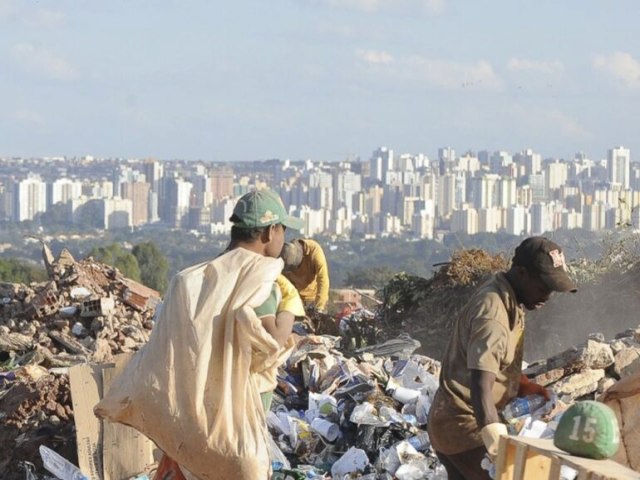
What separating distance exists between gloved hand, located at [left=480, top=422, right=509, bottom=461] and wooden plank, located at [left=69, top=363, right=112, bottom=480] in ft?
12.0

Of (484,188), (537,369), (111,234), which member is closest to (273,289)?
(537,369)

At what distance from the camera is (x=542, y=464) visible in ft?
12.2

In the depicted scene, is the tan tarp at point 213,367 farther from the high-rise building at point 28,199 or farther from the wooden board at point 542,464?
the high-rise building at point 28,199

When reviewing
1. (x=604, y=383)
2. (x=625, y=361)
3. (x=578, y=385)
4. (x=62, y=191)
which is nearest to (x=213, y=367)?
(x=578, y=385)

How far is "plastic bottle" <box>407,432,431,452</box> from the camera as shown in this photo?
763 centimetres

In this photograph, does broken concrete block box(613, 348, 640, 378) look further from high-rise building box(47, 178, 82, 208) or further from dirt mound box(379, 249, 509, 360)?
high-rise building box(47, 178, 82, 208)

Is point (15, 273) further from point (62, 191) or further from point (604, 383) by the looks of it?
point (62, 191)

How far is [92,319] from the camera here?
12164 mm

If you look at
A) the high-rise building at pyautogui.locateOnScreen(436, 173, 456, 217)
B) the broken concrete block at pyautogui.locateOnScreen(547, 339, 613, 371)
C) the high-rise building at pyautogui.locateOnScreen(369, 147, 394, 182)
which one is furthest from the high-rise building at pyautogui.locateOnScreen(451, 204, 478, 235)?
the broken concrete block at pyautogui.locateOnScreen(547, 339, 613, 371)

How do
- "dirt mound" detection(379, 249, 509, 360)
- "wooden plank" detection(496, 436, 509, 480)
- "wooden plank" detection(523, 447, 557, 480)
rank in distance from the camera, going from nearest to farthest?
"wooden plank" detection(523, 447, 557, 480)
"wooden plank" detection(496, 436, 509, 480)
"dirt mound" detection(379, 249, 509, 360)

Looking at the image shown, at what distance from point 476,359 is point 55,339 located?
7425 mm

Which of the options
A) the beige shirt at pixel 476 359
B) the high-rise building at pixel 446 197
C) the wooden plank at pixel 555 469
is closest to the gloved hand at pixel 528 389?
the beige shirt at pixel 476 359

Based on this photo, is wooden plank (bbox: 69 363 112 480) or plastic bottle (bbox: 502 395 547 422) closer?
plastic bottle (bbox: 502 395 547 422)

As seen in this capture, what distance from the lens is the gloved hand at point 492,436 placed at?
432 centimetres
